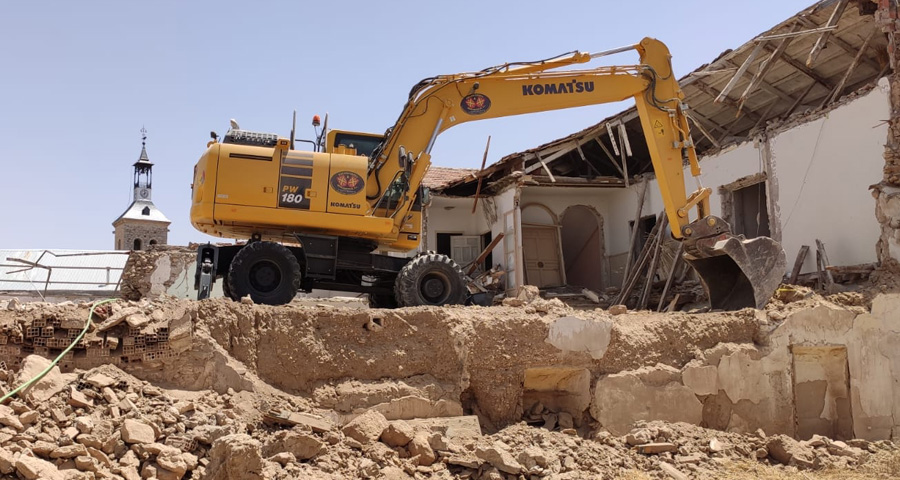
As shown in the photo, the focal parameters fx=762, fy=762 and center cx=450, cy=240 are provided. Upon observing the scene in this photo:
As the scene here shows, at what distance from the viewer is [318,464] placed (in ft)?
20.7

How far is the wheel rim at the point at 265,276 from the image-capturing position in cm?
866

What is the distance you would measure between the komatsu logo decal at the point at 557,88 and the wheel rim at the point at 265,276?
3.90m

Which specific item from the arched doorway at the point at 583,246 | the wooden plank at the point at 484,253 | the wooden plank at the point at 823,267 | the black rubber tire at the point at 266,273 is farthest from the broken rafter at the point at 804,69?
the black rubber tire at the point at 266,273

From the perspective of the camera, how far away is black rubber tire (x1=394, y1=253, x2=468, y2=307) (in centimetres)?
899

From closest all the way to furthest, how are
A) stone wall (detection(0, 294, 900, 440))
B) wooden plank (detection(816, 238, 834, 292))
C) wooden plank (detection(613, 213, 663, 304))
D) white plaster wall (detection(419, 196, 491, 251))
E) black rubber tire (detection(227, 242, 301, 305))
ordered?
stone wall (detection(0, 294, 900, 440)) → black rubber tire (detection(227, 242, 301, 305)) → wooden plank (detection(816, 238, 834, 292)) → wooden plank (detection(613, 213, 663, 304)) → white plaster wall (detection(419, 196, 491, 251))

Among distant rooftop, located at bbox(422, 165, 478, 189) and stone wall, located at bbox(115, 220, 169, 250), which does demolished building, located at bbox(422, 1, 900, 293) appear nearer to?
distant rooftop, located at bbox(422, 165, 478, 189)

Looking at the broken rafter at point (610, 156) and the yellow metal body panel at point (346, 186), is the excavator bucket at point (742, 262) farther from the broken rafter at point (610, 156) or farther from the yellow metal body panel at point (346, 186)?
the broken rafter at point (610, 156)

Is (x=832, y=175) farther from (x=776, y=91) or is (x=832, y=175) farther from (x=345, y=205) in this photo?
(x=345, y=205)

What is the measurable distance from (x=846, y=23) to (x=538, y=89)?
5534 mm

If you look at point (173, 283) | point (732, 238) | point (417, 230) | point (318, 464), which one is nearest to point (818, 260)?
point (732, 238)

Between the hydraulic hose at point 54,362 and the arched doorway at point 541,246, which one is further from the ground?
the arched doorway at point 541,246

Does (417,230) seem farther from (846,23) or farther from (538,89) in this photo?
(846,23)

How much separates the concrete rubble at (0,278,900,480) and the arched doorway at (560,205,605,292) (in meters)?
7.64

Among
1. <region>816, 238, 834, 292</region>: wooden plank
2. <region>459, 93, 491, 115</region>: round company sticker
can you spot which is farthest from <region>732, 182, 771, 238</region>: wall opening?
<region>459, 93, 491, 115</region>: round company sticker
